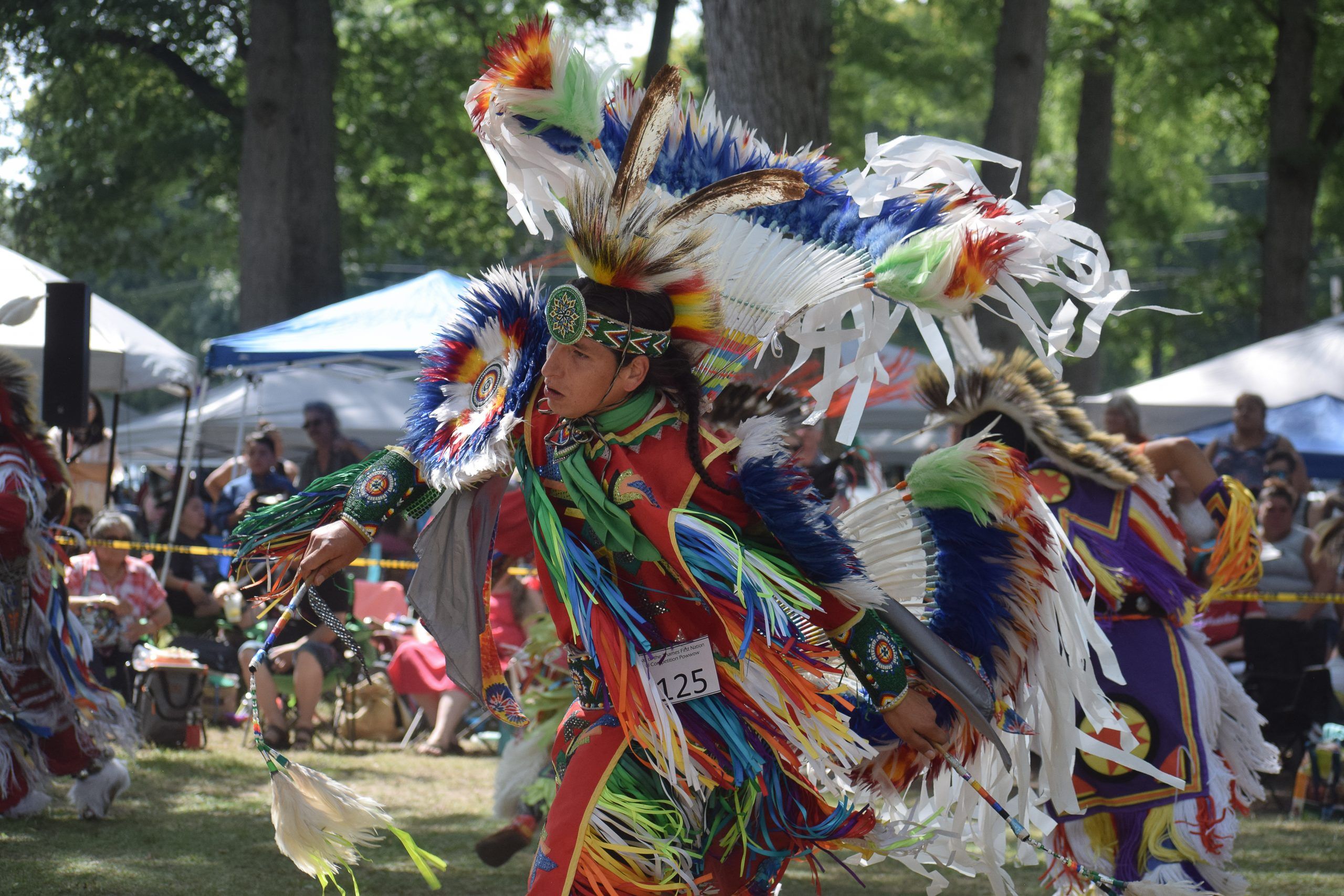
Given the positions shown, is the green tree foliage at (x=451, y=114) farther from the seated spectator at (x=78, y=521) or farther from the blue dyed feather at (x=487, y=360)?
the blue dyed feather at (x=487, y=360)

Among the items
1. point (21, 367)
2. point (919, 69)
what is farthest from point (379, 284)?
point (21, 367)

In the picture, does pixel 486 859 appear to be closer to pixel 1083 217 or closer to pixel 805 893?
pixel 805 893

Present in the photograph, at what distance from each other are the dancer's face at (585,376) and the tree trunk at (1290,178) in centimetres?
1187

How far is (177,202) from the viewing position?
872 inches

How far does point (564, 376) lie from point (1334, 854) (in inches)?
168

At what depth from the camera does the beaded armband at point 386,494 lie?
9.21 feet

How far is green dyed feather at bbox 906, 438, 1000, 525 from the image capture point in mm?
2855

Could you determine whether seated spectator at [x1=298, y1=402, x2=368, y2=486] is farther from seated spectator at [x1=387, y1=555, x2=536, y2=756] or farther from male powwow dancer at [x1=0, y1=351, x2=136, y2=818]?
male powwow dancer at [x1=0, y1=351, x2=136, y2=818]

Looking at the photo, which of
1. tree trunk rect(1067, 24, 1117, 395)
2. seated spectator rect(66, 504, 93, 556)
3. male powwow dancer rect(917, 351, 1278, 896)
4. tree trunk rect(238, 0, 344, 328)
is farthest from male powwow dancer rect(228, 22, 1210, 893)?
tree trunk rect(1067, 24, 1117, 395)

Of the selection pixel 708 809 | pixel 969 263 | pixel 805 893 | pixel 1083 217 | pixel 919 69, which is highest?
pixel 919 69

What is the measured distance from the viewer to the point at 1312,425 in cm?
939

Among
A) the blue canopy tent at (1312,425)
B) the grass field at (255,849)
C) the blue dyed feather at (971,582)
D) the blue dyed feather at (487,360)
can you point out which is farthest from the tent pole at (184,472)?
the blue canopy tent at (1312,425)

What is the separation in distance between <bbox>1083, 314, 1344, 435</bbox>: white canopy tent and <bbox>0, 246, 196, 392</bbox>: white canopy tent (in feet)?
20.0

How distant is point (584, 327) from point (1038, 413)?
1.99m
